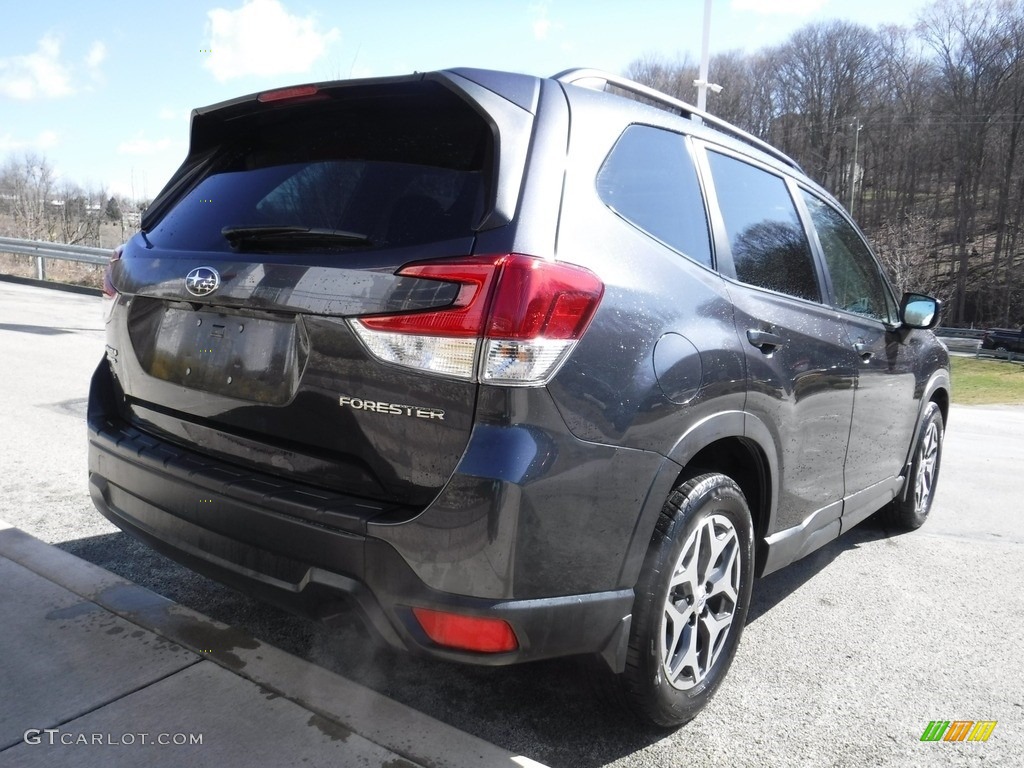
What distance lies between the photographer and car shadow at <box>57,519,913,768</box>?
2.36 m

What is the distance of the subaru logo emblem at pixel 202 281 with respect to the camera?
2.26 m

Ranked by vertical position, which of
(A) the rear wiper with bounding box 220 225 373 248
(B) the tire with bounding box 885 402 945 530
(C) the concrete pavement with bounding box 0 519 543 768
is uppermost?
(A) the rear wiper with bounding box 220 225 373 248

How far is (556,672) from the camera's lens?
2812 mm

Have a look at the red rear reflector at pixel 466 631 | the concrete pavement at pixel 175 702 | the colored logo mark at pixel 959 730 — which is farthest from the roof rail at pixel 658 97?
the colored logo mark at pixel 959 730

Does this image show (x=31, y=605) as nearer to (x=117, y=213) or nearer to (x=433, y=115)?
(x=433, y=115)

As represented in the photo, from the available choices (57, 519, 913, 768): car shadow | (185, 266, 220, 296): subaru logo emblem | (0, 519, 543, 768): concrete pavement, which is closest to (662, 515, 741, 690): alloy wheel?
(57, 519, 913, 768): car shadow

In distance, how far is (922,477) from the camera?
4684 mm

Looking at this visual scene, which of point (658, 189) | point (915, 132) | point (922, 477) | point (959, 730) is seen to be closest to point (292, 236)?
point (658, 189)

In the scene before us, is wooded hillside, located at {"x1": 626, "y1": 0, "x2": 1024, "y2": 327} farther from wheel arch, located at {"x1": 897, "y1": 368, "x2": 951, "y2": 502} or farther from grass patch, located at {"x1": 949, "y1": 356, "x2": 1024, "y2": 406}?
wheel arch, located at {"x1": 897, "y1": 368, "x2": 951, "y2": 502}

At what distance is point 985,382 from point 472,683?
2669 cm

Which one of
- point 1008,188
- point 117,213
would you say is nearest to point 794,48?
point 1008,188

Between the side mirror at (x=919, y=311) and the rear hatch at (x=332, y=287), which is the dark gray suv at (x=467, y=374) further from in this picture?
the side mirror at (x=919, y=311)

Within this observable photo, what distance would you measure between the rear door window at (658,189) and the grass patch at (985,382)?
15003 millimetres

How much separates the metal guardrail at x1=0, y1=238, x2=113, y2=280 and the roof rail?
54.0 ft
